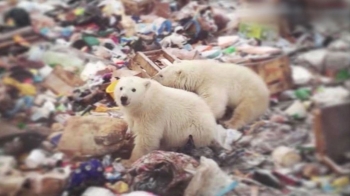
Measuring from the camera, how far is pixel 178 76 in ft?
4.65

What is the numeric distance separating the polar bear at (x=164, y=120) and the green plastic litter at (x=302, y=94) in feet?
0.57

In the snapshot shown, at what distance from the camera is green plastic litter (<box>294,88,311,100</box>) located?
1329 millimetres

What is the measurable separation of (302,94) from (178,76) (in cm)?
27

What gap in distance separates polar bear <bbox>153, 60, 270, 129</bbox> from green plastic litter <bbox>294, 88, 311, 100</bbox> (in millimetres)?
66

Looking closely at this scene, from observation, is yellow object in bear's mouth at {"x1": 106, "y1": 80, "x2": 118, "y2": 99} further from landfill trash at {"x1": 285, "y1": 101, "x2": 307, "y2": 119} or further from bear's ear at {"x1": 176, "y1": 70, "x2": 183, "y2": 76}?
landfill trash at {"x1": 285, "y1": 101, "x2": 307, "y2": 119}

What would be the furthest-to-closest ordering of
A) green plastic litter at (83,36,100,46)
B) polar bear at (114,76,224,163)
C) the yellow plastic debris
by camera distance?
green plastic litter at (83,36,100,46)
polar bear at (114,76,224,163)
the yellow plastic debris

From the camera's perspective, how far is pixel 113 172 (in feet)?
4.55

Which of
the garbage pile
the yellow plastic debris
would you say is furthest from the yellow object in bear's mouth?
the yellow plastic debris

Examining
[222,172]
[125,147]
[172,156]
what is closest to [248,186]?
[222,172]

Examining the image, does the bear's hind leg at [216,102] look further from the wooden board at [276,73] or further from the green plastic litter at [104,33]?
the green plastic litter at [104,33]

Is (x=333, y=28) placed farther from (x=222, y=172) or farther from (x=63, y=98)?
(x=63, y=98)

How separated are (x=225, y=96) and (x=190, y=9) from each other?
0.79 ft

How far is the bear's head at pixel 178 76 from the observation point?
1.41 m

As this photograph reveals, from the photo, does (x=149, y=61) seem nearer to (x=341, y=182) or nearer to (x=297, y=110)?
(x=297, y=110)
